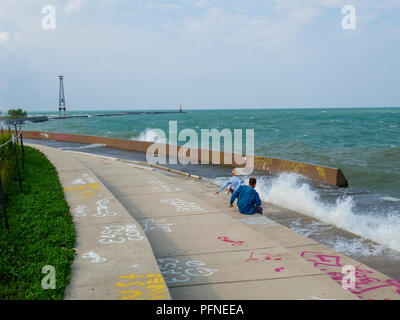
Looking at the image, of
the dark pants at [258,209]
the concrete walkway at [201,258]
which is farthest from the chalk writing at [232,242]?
the dark pants at [258,209]

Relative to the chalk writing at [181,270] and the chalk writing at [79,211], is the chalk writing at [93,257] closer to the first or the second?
the chalk writing at [181,270]

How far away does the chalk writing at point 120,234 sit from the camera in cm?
613

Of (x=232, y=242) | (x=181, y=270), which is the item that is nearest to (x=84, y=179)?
(x=232, y=242)

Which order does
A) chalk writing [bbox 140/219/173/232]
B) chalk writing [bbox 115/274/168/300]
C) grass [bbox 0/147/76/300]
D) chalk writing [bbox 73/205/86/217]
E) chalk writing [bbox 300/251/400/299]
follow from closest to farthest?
1. chalk writing [bbox 115/274/168/300]
2. grass [bbox 0/147/76/300]
3. chalk writing [bbox 300/251/400/299]
4. chalk writing [bbox 140/219/173/232]
5. chalk writing [bbox 73/205/86/217]

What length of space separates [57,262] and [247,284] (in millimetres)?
2571

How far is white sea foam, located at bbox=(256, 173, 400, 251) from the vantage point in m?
7.98

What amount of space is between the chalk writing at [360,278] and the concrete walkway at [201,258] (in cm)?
1

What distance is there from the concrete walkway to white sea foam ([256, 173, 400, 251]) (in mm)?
1904

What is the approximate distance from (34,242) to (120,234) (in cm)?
136

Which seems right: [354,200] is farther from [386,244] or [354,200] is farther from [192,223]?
[192,223]

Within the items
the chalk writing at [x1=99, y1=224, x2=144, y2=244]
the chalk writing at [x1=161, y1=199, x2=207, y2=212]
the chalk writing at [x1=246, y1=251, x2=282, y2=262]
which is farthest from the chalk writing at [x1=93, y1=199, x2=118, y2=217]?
the chalk writing at [x1=246, y1=251, x2=282, y2=262]

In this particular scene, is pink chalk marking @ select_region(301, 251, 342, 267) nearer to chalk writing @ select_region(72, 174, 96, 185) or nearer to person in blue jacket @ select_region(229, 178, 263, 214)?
person in blue jacket @ select_region(229, 178, 263, 214)

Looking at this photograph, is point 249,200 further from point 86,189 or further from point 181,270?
point 86,189
